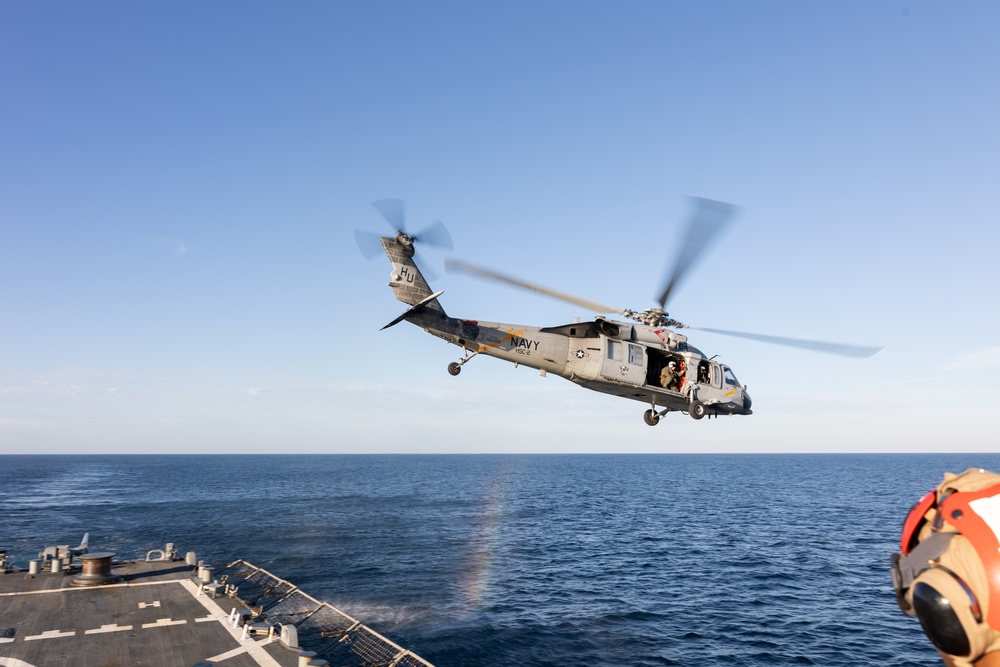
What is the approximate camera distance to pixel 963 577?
4.11 m

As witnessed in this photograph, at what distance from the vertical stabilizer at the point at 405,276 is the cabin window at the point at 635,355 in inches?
310

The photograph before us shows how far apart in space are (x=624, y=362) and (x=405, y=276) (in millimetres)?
9568

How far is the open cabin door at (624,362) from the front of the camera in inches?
993

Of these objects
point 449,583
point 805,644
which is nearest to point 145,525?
point 449,583

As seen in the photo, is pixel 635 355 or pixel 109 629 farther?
pixel 109 629

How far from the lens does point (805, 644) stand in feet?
131

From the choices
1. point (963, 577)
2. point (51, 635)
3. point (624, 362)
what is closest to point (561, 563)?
point (624, 362)

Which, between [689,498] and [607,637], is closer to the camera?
[607,637]

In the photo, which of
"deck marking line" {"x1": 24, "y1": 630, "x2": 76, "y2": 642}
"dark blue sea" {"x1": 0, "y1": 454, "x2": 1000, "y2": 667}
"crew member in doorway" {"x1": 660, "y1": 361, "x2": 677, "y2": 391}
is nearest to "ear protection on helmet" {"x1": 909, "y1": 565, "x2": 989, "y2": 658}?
"crew member in doorway" {"x1": 660, "y1": 361, "x2": 677, "y2": 391}

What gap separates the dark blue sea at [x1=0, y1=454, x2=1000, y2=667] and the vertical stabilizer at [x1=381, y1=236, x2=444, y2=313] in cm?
2256

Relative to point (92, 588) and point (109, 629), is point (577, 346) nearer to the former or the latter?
point (109, 629)

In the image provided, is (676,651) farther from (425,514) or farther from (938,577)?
(425,514)

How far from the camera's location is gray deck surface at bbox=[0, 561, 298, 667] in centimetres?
2398

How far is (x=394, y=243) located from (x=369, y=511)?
80650mm
